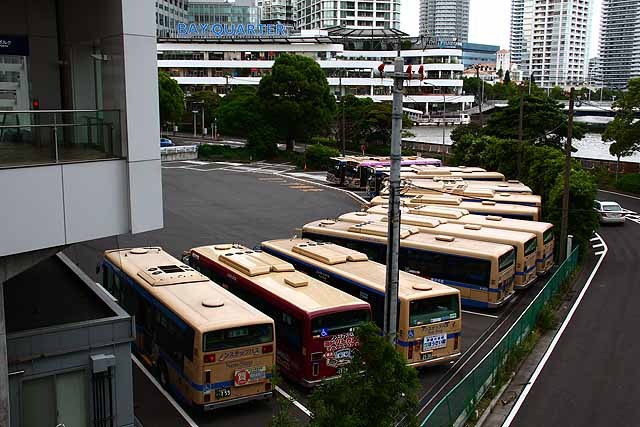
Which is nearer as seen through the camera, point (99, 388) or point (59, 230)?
point (59, 230)

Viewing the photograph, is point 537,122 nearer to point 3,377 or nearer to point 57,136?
point 57,136

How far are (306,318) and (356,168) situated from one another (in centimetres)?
3573

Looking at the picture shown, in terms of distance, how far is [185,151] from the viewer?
69312 mm

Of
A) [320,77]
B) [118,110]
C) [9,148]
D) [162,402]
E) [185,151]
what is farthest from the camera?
[185,151]

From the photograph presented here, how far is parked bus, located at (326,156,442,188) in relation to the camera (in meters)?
47.4

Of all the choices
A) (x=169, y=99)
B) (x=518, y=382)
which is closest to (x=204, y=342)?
(x=518, y=382)

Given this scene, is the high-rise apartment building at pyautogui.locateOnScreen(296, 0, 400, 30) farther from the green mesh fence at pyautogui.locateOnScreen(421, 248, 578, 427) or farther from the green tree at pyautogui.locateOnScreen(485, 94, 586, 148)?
the green mesh fence at pyautogui.locateOnScreen(421, 248, 578, 427)

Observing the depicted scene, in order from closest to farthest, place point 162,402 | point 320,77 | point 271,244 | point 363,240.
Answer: point 162,402 < point 271,244 < point 363,240 < point 320,77

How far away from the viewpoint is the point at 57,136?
950 centimetres

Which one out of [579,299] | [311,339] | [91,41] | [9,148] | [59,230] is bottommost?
[579,299]

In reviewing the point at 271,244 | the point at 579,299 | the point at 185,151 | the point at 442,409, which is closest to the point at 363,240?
the point at 271,244

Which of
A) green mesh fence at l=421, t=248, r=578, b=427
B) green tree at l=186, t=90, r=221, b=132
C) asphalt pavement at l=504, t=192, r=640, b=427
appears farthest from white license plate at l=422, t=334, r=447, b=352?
green tree at l=186, t=90, r=221, b=132

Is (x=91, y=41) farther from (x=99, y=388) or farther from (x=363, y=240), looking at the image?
(x=363, y=240)

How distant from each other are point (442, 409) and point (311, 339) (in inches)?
132
